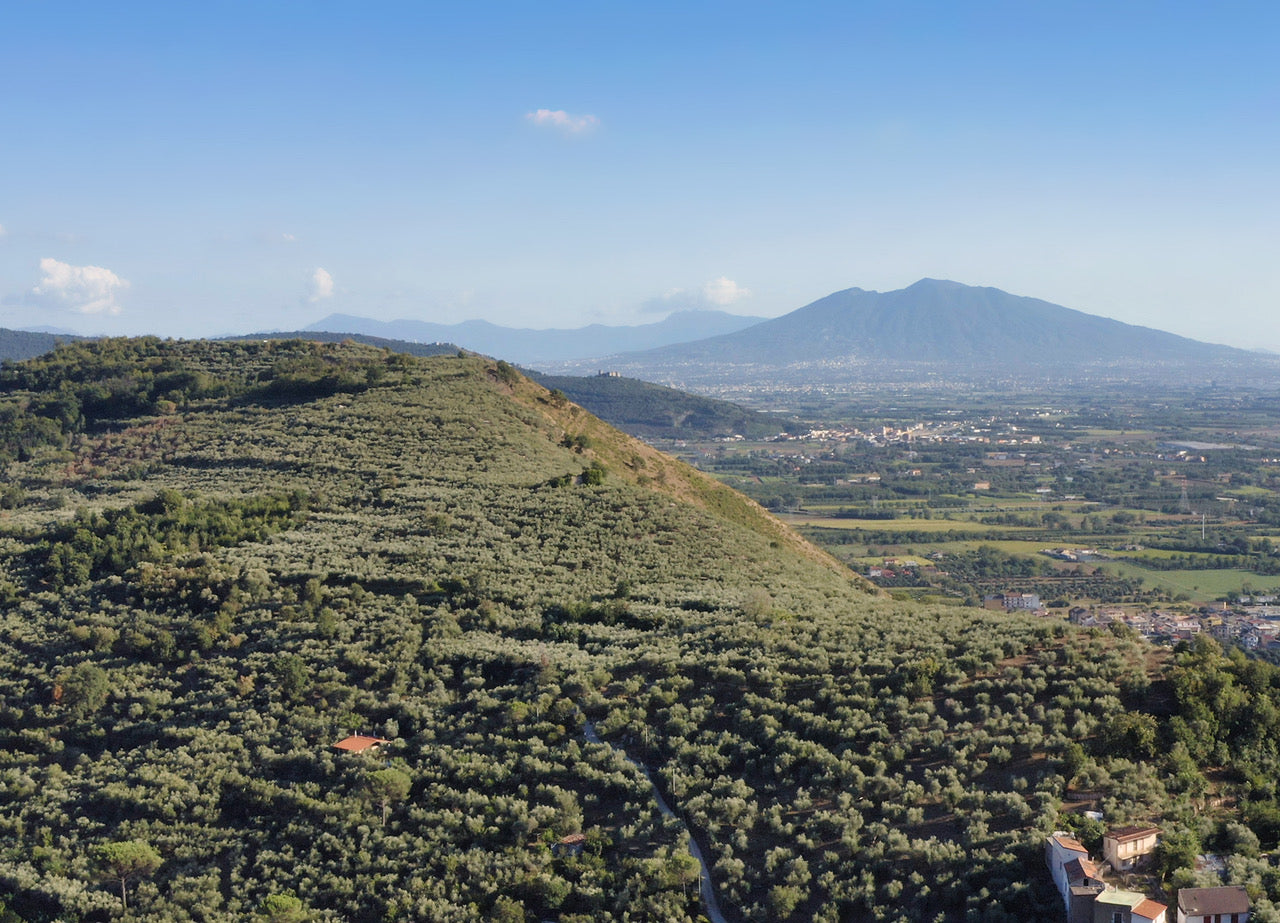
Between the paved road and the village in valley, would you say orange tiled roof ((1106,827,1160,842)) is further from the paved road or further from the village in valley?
the village in valley

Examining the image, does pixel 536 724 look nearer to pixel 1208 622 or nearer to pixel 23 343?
pixel 1208 622

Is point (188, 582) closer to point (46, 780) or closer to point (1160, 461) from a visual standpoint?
point (46, 780)

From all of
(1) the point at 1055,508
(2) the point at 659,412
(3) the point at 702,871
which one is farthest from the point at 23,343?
(3) the point at 702,871

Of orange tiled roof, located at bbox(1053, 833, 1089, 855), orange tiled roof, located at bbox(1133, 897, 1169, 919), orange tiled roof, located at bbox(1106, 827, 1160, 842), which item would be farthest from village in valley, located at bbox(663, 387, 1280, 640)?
orange tiled roof, located at bbox(1133, 897, 1169, 919)

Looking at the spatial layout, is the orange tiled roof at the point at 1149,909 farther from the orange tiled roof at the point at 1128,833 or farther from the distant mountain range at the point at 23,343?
the distant mountain range at the point at 23,343

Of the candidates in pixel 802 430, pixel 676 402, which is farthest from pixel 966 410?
pixel 676 402

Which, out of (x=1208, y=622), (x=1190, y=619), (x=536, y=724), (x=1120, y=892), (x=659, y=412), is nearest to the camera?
(x=1120, y=892)

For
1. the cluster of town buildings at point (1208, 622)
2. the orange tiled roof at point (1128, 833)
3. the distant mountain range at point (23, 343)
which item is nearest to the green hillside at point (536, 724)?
the orange tiled roof at point (1128, 833)
